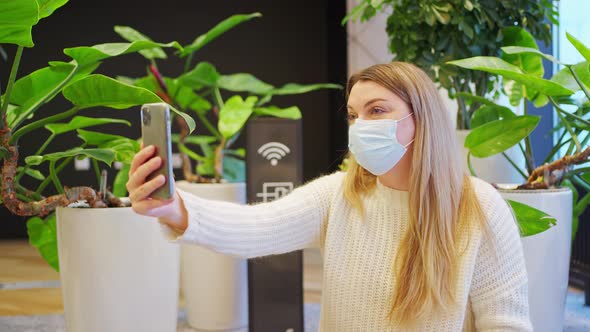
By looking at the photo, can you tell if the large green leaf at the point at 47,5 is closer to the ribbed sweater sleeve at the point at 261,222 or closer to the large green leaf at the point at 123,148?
the large green leaf at the point at 123,148

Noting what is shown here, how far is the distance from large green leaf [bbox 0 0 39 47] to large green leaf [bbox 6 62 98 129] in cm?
24

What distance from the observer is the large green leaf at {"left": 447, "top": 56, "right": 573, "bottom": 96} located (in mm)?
1695

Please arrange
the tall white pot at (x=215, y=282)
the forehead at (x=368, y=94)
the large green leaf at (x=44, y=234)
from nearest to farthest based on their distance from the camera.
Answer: the forehead at (x=368, y=94) < the large green leaf at (x=44, y=234) < the tall white pot at (x=215, y=282)

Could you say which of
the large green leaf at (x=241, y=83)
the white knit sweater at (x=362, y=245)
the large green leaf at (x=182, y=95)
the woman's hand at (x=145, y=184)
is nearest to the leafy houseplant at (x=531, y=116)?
the white knit sweater at (x=362, y=245)

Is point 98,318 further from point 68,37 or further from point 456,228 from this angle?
point 68,37

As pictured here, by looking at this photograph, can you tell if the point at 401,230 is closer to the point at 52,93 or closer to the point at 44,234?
the point at 52,93

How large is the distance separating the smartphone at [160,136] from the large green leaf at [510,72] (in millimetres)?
885

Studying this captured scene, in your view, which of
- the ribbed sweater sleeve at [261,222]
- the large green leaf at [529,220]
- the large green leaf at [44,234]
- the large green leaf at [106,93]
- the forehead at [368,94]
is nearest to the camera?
the ribbed sweater sleeve at [261,222]

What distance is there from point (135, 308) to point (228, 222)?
0.71 metres

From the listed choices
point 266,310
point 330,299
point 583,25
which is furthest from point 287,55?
point 330,299

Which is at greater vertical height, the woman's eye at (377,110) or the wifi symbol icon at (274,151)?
the woman's eye at (377,110)

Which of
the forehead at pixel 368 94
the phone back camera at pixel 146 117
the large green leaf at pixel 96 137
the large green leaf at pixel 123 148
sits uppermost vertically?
the forehead at pixel 368 94

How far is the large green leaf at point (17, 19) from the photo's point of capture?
1.38 meters

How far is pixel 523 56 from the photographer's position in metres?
2.22
